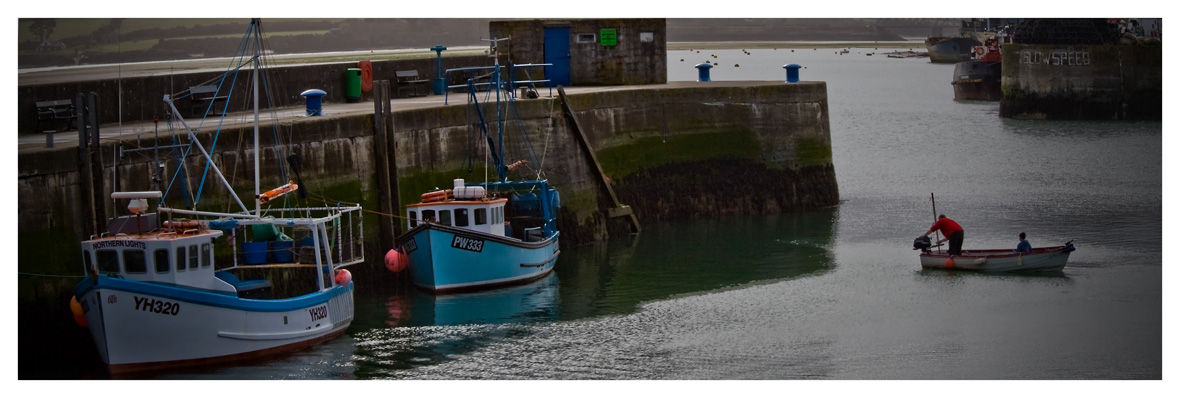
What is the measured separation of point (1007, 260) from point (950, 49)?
79510mm

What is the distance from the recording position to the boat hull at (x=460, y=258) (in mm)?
23250

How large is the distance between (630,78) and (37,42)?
51.3 ft

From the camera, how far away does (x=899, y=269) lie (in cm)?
2562

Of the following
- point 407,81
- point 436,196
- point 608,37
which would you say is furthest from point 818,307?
point 608,37

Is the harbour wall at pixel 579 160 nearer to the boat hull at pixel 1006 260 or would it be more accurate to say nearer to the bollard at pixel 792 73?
the bollard at pixel 792 73

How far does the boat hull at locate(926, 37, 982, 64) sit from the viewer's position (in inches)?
3831

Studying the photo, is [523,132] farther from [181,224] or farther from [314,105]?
[181,224]

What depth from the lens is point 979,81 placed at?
7212 centimetres

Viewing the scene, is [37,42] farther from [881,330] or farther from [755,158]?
[755,158]

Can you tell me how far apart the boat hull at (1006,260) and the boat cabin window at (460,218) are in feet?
23.7

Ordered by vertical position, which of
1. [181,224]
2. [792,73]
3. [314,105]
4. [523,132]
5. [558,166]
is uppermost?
[792,73]

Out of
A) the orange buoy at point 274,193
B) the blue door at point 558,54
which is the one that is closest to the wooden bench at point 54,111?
the orange buoy at point 274,193

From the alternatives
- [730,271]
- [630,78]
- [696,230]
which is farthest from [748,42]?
[730,271]

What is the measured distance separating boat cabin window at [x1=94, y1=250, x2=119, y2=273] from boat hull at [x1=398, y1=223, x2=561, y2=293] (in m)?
5.99
